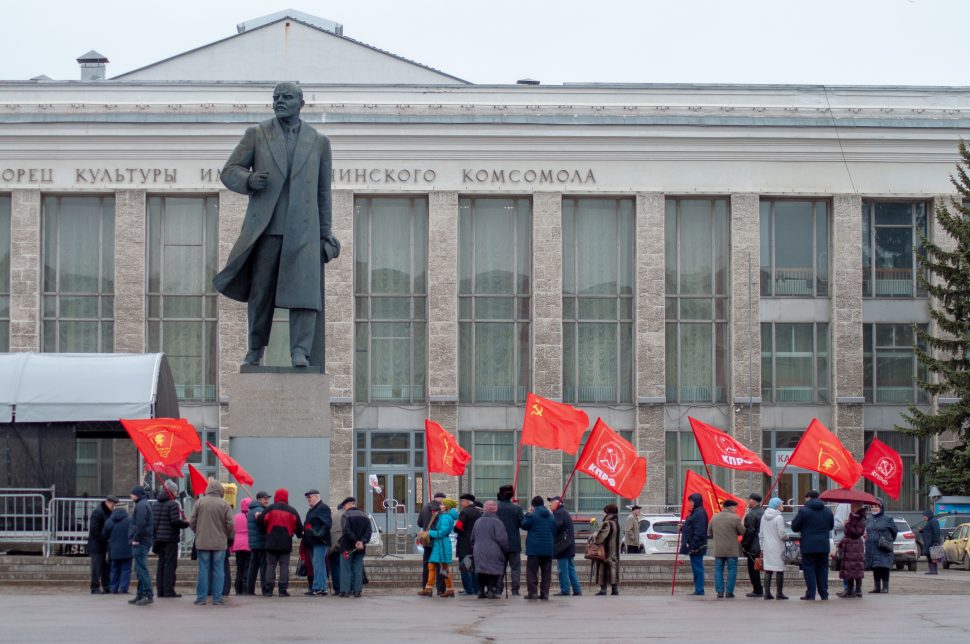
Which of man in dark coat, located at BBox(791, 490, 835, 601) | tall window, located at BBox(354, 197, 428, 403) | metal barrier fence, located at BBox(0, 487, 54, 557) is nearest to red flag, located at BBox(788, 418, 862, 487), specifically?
man in dark coat, located at BBox(791, 490, 835, 601)

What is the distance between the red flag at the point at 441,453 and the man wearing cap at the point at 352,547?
285 inches

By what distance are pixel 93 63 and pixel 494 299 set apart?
22590mm

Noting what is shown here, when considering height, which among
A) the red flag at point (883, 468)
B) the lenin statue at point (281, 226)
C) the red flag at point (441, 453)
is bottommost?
the red flag at point (883, 468)

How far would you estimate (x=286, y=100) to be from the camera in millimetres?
22094

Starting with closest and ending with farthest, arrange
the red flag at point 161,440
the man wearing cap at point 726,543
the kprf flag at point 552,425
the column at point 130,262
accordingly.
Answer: the man wearing cap at point 726,543, the red flag at point 161,440, the kprf flag at point 552,425, the column at point 130,262

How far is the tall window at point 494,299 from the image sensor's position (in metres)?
54.7

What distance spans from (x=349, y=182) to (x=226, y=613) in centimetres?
3488

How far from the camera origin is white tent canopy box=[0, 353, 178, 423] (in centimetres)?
3216

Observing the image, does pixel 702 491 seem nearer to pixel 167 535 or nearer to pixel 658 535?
pixel 167 535

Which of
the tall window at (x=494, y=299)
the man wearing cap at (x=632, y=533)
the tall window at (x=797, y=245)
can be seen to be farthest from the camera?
the tall window at (x=797, y=245)

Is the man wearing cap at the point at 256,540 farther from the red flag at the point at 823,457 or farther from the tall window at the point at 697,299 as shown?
the tall window at the point at 697,299

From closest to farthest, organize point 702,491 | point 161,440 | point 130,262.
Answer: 1. point 161,440
2. point 702,491
3. point 130,262

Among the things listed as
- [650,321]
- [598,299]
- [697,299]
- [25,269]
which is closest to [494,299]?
[598,299]

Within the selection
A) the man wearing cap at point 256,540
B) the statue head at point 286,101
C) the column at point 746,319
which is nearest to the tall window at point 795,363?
the column at point 746,319
